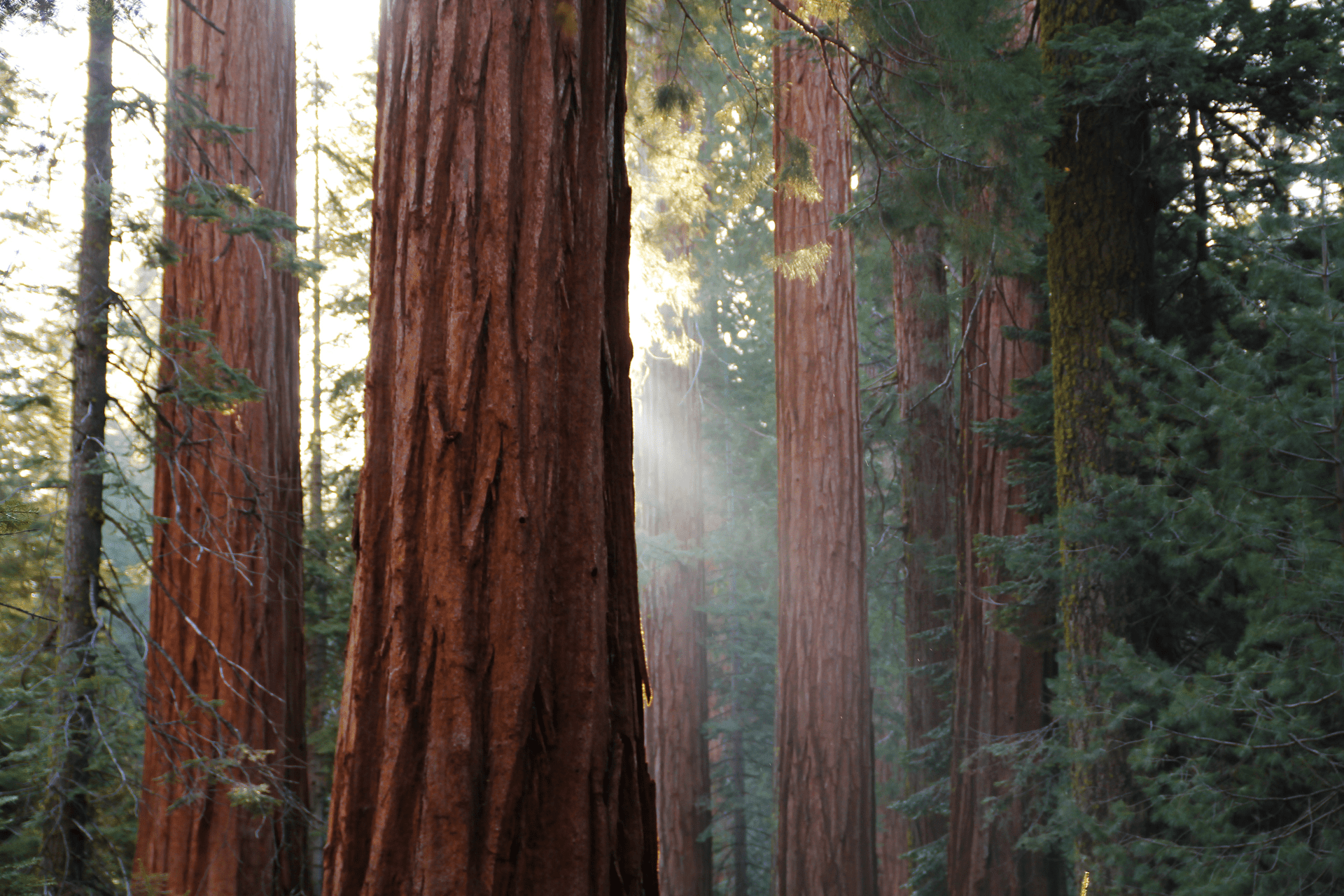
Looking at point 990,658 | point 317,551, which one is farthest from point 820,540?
point 317,551

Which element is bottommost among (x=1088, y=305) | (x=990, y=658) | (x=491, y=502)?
A: (x=990, y=658)

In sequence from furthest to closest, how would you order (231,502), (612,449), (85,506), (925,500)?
(925,500), (231,502), (85,506), (612,449)

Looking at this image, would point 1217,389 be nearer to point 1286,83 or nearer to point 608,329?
point 1286,83

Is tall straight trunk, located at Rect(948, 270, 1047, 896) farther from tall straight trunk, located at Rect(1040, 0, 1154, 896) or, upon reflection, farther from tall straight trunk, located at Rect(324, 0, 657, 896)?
tall straight trunk, located at Rect(324, 0, 657, 896)

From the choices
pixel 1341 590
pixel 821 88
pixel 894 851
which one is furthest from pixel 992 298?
pixel 894 851

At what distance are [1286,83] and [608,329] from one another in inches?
213

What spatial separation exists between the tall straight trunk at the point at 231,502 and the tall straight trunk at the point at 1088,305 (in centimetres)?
465

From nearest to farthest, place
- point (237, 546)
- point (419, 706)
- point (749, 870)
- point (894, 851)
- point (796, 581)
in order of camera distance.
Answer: point (419, 706), point (237, 546), point (796, 581), point (894, 851), point (749, 870)

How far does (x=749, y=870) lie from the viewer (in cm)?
2322

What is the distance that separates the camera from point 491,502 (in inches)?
88.4

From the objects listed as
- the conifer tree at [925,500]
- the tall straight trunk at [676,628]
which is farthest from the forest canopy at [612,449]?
the tall straight trunk at [676,628]

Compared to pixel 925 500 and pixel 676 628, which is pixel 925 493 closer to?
pixel 925 500

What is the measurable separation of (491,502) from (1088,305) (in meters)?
4.95

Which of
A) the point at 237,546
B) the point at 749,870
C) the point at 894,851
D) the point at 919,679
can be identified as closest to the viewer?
the point at 237,546
